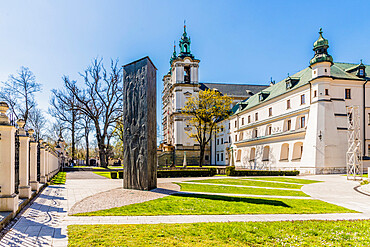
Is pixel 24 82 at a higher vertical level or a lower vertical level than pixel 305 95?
higher

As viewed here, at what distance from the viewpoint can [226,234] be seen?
6047mm

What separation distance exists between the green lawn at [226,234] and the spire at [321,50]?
27311mm

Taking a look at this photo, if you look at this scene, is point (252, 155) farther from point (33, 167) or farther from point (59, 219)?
point (59, 219)

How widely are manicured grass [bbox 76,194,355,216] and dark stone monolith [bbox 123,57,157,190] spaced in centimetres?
331

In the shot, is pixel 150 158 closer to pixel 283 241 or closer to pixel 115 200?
pixel 115 200

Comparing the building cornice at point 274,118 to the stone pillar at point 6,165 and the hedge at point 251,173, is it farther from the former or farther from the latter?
the stone pillar at point 6,165

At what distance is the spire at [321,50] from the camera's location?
99.7 feet

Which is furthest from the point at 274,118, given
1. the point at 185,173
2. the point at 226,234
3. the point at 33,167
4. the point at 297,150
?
the point at 226,234

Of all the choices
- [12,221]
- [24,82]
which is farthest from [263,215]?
[24,82]

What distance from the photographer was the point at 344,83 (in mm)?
31547

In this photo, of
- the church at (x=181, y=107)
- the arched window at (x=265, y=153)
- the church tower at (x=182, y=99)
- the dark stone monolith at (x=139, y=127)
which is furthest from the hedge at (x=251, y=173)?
the church tower at (x=182, y=99)

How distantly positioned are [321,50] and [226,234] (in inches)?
1219

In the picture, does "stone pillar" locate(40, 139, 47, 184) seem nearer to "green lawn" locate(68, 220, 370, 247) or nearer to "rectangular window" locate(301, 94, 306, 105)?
"green lawn" locate(68, 220, 370, 247)

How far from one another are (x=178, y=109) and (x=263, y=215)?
51.7m
